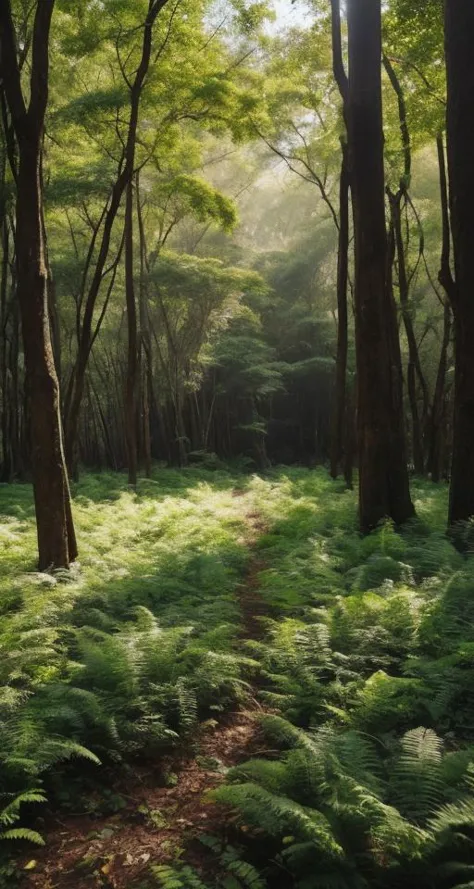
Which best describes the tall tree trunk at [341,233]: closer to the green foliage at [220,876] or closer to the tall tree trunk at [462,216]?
the tall tree trunk at [462,216]

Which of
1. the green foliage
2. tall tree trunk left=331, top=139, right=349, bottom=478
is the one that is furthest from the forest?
tall tree trunk left=331, top=139, right=349, bottom=478

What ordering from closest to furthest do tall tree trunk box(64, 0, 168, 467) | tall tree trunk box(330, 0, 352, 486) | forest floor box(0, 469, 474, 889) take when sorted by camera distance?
forest floor box(0, 469, 474, 889) < tall tree trunk box(330, 0, 352, 486) < tall tree trunk box(64, 0, 168, 467)

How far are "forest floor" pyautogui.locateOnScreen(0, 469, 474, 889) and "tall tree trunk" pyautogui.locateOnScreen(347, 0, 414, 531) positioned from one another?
118 centimetres

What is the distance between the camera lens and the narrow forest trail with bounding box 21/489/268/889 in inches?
106

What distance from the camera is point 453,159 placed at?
7730 mm

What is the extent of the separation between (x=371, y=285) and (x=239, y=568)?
4.30 metres

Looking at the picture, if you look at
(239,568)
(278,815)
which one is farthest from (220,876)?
(239,568)

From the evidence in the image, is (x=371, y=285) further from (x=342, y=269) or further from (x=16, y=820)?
(x=16, y=820)

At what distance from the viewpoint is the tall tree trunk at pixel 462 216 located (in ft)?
24.6

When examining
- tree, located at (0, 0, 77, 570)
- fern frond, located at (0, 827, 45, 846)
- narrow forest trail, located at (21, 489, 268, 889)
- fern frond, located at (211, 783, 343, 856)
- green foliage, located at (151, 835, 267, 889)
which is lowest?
narrow forest trail, located at (21, 489, 268, 889)

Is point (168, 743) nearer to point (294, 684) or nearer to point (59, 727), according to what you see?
point (59, 727)

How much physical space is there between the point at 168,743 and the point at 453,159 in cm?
741

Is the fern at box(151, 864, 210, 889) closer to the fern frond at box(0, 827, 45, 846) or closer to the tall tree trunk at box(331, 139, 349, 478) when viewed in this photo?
the fern frond at box(0, 827, 45, 846)

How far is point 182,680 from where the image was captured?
407cm
